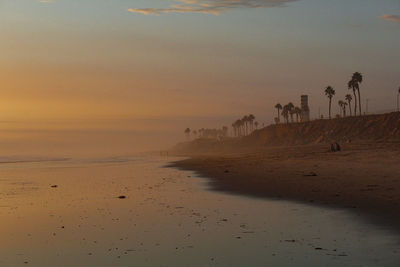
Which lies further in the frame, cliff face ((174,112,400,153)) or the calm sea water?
cliff face ((174,112,400,153))

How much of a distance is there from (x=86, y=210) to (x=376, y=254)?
15.2 m

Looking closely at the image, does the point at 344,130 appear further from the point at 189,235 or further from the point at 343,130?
the point at 189,235

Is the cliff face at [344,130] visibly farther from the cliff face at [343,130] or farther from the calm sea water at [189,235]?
the calm sea water at [189,235]

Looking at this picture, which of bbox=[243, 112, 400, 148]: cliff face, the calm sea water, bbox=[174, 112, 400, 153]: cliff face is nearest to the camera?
the calm sea water

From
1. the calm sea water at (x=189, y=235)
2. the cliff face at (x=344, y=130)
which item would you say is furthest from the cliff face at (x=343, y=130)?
the calm sea water at (x=189, y=235)

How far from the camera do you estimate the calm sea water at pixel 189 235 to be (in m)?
12.5

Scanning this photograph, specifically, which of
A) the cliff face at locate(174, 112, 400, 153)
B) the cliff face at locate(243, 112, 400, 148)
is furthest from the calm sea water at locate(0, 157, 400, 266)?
the cliff face at locate(243, 112, 400, 148)

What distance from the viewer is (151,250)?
1372 cm

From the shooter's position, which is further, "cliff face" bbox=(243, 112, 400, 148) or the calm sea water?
"cliff face" bbox=(243, 112, 400, 148)

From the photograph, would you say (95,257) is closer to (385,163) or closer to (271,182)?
(271,182)

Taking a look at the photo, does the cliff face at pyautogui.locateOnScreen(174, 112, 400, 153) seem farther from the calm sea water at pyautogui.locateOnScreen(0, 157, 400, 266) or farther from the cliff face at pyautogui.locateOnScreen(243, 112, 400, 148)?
the calm sea water at pyautogui.locateOnScreen(0, 157, 400, 266)

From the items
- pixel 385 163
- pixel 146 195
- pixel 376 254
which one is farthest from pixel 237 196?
pixel 385 163

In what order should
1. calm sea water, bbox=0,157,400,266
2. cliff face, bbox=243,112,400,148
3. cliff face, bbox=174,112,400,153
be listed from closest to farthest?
calm sea water, bbox=0,157,400,266
cliff face, bbox=174,112,400,153
cliff face, bbox=243,112,400,148

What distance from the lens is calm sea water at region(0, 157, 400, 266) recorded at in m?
12.5
